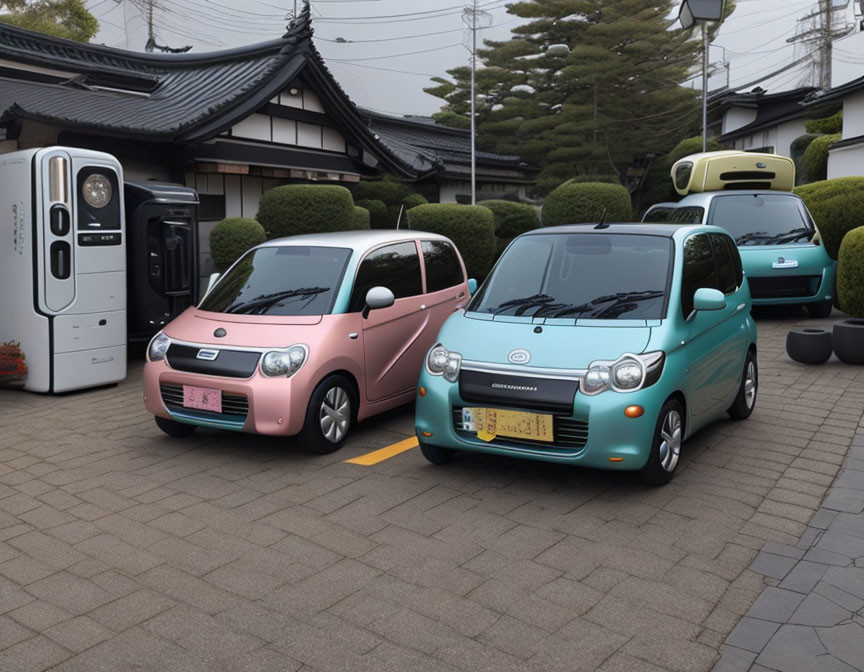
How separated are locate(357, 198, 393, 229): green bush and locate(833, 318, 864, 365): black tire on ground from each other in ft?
36.9

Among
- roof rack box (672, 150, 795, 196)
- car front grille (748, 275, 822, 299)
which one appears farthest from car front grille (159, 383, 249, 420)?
roof rack box (672, 150, 795, 196)

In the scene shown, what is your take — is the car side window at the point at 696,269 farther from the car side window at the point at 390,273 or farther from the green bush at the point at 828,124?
the green bush at the point at 828,124

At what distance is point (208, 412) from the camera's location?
19.1ft

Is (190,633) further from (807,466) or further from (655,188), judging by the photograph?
(655,188)

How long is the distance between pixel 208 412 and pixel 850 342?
22.5 feet

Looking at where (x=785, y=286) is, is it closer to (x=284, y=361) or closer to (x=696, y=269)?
(x=696, y=269)

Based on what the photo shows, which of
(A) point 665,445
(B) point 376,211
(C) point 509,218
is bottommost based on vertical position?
(A) point 665,445

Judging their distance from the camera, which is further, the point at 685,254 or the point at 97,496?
the point at 685,254

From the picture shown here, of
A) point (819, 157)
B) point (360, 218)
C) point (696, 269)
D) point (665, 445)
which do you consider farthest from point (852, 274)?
point (819, 157)

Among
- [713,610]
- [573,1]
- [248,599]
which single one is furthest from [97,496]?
[573,1]

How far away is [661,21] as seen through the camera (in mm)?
30828

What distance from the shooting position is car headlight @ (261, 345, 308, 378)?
5676 millimetres

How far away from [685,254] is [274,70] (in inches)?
443

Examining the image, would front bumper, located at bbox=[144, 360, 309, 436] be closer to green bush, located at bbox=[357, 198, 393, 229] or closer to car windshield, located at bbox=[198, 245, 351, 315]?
car windshield, located at bbox=[198, 245, 351, 315]
